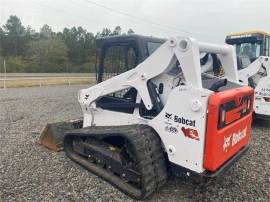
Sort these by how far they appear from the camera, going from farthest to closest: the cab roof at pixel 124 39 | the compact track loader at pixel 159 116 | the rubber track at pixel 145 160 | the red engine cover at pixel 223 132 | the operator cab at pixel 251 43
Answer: the operator cab at pixel 251 43, the cab roof at pixel 124 39, the rubber track at pixel 145 160, the compact track loader at pixel 159 116, the red engine cover at pixel 223 132

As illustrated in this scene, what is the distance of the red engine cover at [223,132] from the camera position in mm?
3148

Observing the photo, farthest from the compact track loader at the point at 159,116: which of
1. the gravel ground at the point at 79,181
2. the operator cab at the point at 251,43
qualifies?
the operator cab at the point at 251,43

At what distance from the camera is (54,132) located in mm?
5367

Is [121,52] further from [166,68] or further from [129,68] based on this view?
[166,68]

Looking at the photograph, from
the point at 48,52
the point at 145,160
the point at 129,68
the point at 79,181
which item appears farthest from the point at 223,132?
the point at 48,52

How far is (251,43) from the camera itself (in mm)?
9344

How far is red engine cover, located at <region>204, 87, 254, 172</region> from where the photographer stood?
10.3ft

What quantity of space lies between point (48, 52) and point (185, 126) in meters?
45.9

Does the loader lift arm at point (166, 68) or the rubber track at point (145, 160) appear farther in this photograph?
the rubber track at point (145, 160)

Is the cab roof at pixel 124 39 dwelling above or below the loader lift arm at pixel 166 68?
above

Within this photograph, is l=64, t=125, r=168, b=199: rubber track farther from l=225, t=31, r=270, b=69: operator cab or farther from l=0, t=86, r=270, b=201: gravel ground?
l=225, t=31, r=270, b=69: operator cab

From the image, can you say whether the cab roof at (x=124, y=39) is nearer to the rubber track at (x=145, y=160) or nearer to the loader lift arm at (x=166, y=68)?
the loader lift arm at (x=166, y=68)

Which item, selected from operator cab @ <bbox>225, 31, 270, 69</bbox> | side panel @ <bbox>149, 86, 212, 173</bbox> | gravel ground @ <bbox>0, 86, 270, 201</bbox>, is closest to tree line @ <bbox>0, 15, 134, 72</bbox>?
operator cab @ <bbox>225, 31, 270, 69</bbox>

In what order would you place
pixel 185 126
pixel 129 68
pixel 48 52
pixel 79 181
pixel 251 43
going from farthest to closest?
pixel 48 52 < pixel 251 43 < pixel 129 68 < pixel 79 181 < pixel 185 126
